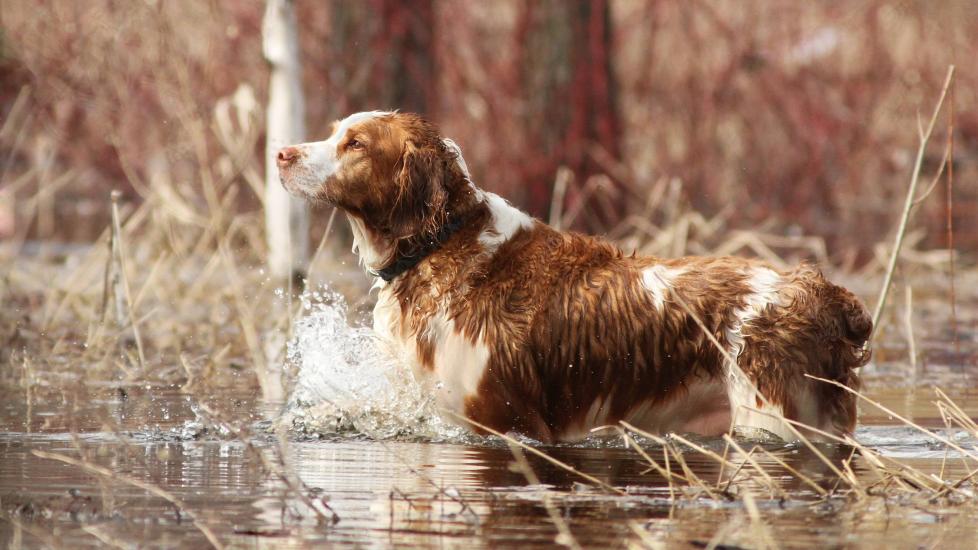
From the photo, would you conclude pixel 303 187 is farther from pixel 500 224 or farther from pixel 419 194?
pixel 500 224

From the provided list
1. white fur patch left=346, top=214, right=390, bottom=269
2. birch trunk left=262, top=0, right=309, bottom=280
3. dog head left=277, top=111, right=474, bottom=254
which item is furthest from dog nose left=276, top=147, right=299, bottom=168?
birch trunk left=262, top=0, right=309, bottom=280

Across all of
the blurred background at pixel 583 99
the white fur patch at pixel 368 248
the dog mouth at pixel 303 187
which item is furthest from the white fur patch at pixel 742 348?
the blurred background at pixel 583 99

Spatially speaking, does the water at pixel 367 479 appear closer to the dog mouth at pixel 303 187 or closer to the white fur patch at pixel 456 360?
the white fur patch at pixel 456 360

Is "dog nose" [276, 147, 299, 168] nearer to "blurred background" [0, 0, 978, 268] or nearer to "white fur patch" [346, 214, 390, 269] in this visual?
"white fur patch" [346, 214, 390, 269]

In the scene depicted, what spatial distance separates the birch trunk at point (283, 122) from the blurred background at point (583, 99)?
219cm

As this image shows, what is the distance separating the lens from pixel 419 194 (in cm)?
611

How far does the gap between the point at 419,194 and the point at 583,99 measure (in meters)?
8.85

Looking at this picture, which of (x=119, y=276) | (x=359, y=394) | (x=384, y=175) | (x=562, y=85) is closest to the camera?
(x=384, y=175)

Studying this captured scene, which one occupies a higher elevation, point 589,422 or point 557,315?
point 557,315

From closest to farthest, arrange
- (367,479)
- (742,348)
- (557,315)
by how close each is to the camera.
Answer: (367,479)
(742,348)
(557,315)

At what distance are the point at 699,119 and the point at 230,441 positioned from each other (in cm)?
1175

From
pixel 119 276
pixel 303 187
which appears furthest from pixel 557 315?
pixel 119 276

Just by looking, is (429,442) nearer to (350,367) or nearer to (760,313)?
(350,367)

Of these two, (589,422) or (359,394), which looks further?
(359,394)
